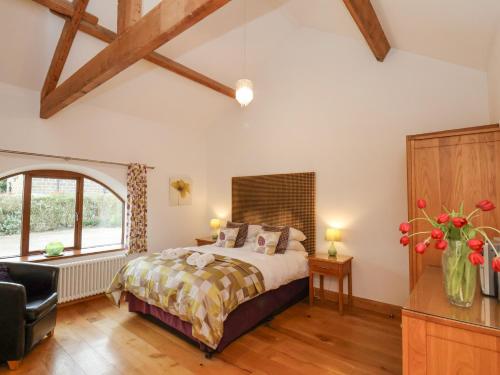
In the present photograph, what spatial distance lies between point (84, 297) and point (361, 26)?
468 cm

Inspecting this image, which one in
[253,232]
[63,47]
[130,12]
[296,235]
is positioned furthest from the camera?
[253,232]

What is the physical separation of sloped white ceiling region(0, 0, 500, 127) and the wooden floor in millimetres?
2942

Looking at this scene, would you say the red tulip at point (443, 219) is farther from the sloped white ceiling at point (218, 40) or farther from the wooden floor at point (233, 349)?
the sloped white ceiling at point (218, 40)

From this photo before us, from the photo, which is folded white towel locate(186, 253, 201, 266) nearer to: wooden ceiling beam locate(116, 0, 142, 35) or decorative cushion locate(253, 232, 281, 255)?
decorative cushion locate(253, 232, 281, 255)

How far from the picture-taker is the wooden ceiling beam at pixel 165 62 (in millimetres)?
2867

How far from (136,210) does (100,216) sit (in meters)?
0.69

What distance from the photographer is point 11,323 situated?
221 cm

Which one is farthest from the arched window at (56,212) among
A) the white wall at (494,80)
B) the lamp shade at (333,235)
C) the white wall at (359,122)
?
the white wall at (494,80)

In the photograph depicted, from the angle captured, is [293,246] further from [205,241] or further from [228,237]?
[205,241]

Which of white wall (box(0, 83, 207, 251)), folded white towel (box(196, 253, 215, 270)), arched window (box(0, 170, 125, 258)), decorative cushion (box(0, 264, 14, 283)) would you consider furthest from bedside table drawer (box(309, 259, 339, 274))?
decorative cushion (box(0, 264, 14, 283))

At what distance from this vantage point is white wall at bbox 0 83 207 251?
3252 millimetres

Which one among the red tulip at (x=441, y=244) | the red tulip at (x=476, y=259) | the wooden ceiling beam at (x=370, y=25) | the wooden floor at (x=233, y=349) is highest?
the wooden ceiling beam at (x=370, y=25)

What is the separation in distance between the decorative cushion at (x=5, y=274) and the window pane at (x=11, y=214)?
38.9 inches

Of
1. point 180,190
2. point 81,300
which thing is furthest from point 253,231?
point 81,300
